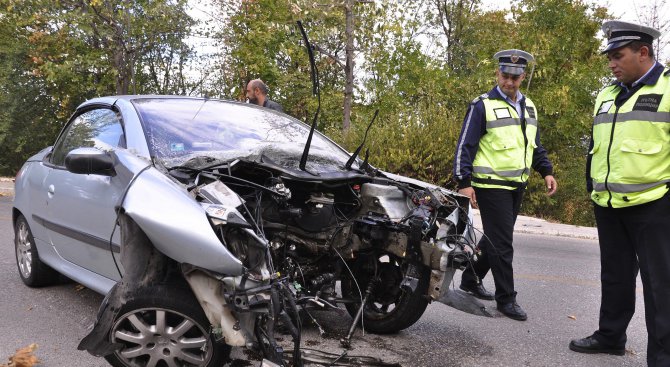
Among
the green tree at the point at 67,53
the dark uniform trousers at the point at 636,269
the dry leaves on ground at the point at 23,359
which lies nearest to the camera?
the dry leaves on ground at the point at 23,359

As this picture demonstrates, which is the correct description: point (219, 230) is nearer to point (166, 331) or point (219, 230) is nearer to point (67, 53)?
point (166, 331)

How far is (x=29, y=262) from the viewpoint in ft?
15.0

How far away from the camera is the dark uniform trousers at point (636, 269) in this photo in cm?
308

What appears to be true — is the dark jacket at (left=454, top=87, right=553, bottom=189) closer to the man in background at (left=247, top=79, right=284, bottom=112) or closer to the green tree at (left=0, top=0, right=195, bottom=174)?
the man in background at (left=247, top=79, right=284, bottom=112)

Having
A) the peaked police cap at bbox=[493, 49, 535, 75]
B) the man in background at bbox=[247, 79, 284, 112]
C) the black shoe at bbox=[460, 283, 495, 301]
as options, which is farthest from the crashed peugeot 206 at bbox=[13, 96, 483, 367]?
the man in background at bbox=[247, 79, 284, 112]

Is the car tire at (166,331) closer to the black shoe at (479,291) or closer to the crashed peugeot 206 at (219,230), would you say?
the crashed peugeot 206 at (219,230)

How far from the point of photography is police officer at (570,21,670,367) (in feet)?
10.3

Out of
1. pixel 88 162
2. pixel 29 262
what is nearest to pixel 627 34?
pixel 88 162

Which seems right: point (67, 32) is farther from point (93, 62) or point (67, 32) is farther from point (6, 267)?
point (6, 267)

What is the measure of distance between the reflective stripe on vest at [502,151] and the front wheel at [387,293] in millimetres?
1113

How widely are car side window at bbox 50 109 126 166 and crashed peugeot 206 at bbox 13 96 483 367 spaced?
0.05 ft

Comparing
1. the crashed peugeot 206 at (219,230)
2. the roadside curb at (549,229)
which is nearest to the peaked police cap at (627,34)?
the crashed peugeot 206 at (219,230)

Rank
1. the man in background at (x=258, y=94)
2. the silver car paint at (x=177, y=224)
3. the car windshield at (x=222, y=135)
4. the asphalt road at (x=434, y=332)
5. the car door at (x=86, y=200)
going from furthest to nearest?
the man in background at (x=258, y=94)
the asphalt road at (x=434, y=332)
the car windshield at (x=222, y=135)
the car door at (x=86, y=200)
the silver car paint at (x=177, y=224)

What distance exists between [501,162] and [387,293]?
4.52ft
